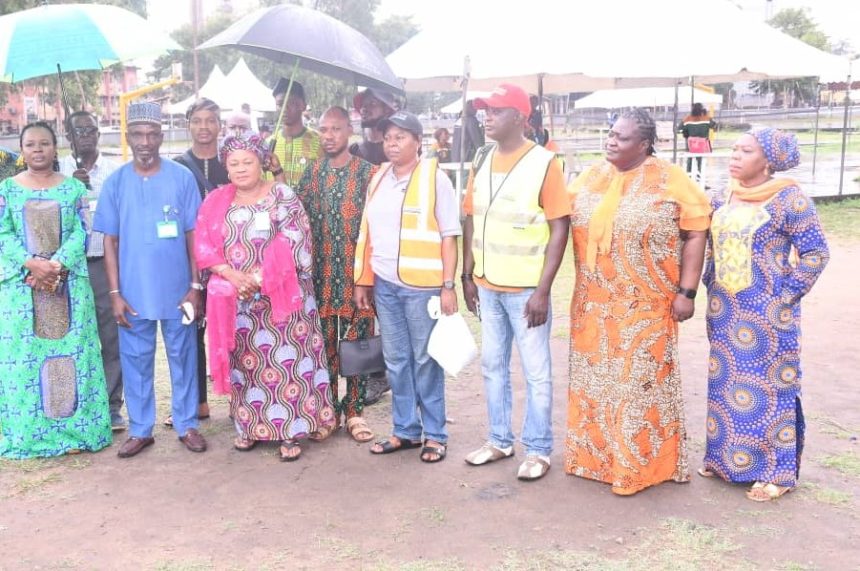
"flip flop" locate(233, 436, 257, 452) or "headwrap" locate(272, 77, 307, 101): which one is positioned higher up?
"headwrap" locate(272, 77, 307, 101)

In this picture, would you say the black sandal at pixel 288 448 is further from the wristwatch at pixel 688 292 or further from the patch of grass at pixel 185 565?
the wristwatch at pixel 688 292

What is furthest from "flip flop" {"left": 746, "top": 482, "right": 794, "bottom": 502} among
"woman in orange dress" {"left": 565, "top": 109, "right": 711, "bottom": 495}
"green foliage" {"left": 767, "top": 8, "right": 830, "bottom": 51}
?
"green foliage" {"left": 767, "top": 8, "right": 830, "bottom": 51}

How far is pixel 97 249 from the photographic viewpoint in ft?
15.7

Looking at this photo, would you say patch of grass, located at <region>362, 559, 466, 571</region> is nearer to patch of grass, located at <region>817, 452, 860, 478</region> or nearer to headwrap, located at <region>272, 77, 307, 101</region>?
patch of grass, located at <region>817, 452, 860, 478</region>

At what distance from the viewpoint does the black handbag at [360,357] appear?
462 centimetres

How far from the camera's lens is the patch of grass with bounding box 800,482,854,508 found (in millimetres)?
3822

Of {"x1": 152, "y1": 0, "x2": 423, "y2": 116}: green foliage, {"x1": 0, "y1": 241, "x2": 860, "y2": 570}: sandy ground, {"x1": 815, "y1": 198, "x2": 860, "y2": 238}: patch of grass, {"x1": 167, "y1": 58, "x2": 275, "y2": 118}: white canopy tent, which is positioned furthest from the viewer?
{"x1": 152, "y1": 0, "x2": 423, "y2": 116}: green foliage

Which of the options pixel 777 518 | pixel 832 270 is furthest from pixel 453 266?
pixel 832 270

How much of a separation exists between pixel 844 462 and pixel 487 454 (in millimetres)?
1872

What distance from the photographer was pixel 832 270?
31.2 ft

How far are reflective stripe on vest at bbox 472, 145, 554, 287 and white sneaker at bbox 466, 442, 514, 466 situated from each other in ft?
3.23

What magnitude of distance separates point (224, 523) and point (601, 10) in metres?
5.06

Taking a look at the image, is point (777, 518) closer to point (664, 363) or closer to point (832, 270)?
point (664, 363)

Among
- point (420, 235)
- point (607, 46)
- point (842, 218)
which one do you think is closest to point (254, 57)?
point (842, 218)
